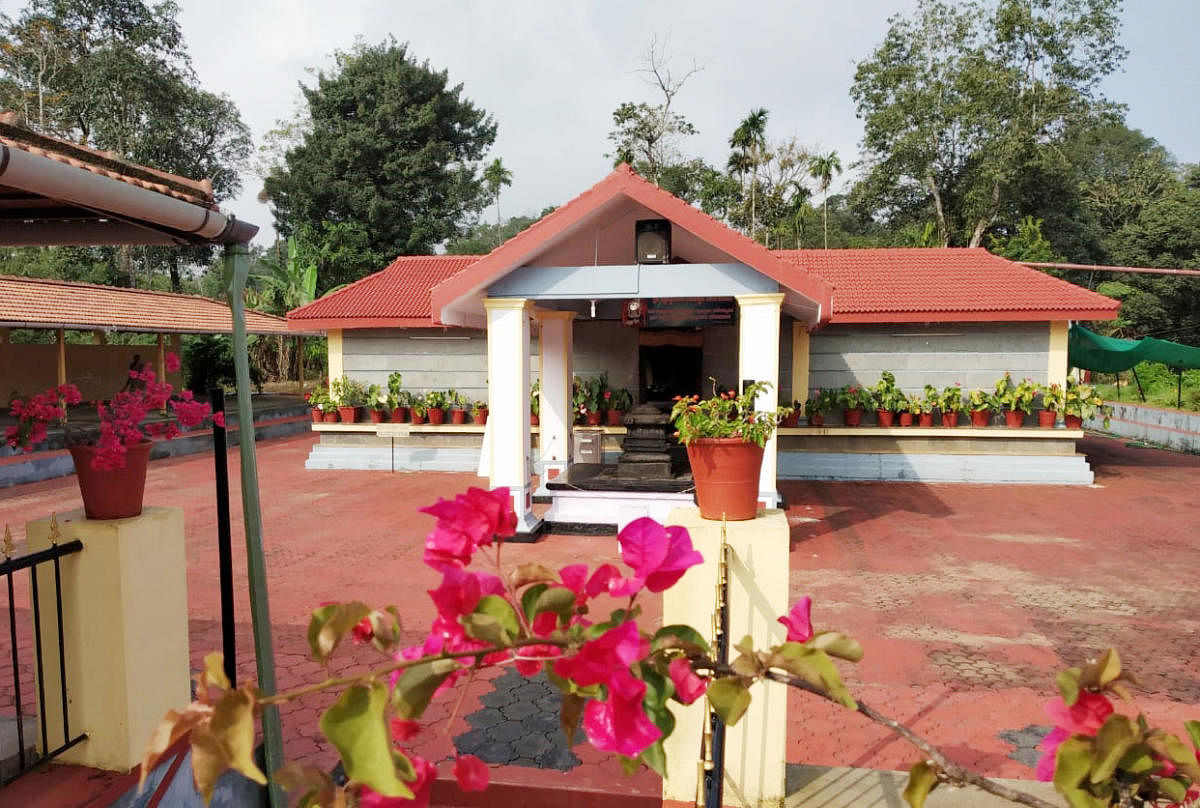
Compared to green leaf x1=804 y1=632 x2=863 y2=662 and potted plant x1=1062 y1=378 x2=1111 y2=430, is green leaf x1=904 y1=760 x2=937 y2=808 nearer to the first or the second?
green leaf x1=804 y1=632 x2=863 y2=662

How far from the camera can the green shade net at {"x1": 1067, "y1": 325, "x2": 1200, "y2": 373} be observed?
49.5 feet

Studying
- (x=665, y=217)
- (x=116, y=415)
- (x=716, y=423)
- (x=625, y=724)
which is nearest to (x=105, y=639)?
(x=116, y=415)

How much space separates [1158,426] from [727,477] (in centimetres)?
1932

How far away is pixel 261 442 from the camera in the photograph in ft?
61.3

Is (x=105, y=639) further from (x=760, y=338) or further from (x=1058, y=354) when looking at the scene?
(x=1058, y=354)

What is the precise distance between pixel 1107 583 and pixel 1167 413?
13674mm

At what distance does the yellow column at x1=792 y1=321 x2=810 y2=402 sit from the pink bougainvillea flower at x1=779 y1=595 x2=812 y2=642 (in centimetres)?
1216

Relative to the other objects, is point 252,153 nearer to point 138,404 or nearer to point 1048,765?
point 138,404

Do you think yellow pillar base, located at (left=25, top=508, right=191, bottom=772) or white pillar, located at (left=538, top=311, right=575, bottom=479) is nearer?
yellow pillar base, located at (left=25, top=508, right=191, bottom=772)

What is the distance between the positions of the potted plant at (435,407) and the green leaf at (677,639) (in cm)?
1321

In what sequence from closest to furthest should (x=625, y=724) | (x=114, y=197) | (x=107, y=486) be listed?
(x=625, y=724) → (x=114, y=197) → (x=107, y=486)

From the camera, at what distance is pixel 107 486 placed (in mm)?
3350

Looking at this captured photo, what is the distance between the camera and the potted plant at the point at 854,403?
12836mm

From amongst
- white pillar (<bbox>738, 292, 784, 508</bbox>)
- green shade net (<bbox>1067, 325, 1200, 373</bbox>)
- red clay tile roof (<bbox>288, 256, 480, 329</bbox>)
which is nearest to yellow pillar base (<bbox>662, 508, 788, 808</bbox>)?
white pillar (<bbox>738, 292, 784, 508</bbox>)
